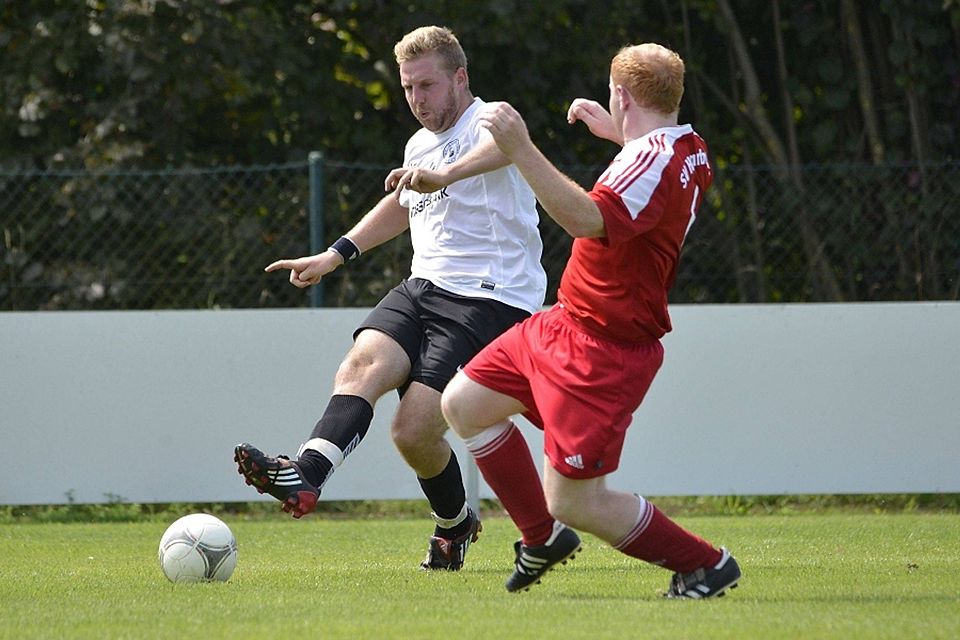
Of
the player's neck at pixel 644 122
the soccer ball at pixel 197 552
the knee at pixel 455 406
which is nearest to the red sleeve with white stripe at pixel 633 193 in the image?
the player's neck at pixel 644 122

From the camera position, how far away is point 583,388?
167 inches

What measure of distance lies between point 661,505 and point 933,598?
14.6 feet

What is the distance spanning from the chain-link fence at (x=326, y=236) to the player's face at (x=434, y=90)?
3.05 metres

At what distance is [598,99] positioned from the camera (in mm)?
10273

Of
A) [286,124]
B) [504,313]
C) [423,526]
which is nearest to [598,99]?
[286,124]

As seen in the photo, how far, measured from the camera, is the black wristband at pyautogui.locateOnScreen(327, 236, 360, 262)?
5.54 meters

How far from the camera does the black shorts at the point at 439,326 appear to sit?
A: 5.28 m

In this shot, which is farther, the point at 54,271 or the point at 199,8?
the point at 199,8

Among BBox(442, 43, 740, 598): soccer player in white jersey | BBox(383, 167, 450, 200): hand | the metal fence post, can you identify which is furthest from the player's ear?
the metal fence post

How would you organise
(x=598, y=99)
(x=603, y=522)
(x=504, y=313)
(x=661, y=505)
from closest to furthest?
(x=603, y=522), (x=504, y=313), (x=661, y=505), (x=598, y=99)

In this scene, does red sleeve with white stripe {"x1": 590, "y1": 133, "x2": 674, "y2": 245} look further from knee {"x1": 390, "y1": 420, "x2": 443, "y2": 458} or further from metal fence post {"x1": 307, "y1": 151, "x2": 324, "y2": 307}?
metal fence post {"x1": 307, "y1": 151, "x2": 324, "y2": 307}

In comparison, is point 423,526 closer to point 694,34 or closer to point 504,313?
point 504,313

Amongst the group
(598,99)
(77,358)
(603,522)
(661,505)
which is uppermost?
(598,99)

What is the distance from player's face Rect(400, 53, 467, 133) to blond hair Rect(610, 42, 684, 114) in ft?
4.02
